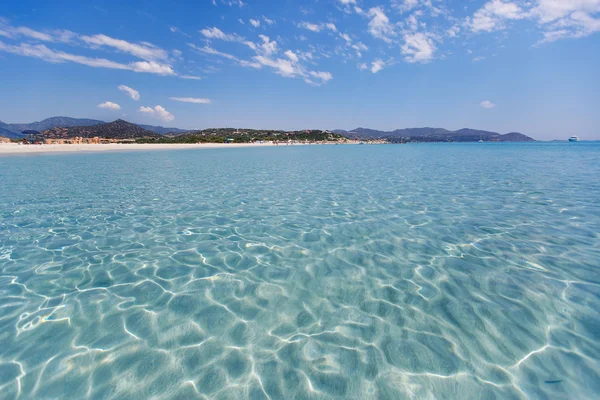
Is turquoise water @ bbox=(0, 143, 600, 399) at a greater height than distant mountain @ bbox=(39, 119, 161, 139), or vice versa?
distant mountain @ bbox=(39, 119, 161, 139)

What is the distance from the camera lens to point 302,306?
4.14 metres

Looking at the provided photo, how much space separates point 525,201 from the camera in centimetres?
1030

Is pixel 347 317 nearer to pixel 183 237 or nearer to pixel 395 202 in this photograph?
pixel 183 237

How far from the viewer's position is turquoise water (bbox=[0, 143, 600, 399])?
9.53 feet

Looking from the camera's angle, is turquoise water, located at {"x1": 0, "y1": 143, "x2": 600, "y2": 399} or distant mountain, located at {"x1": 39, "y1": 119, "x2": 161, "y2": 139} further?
distant mountain, located at {"x1": 39, "y1": 119, "x2": 161, "y2": 139}

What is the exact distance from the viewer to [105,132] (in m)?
106

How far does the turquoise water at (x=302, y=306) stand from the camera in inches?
114

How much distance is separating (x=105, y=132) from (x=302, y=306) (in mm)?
131732

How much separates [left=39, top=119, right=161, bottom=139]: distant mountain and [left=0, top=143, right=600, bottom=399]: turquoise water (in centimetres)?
11185

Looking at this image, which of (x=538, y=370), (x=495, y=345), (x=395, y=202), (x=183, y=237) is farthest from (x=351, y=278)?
(x=395, y=202)

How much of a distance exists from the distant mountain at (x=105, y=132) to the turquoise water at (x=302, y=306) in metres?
112

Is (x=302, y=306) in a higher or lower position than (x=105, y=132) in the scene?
lower

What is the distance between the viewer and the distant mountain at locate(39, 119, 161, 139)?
323 feet

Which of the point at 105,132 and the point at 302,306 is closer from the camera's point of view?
the point at 302,306
